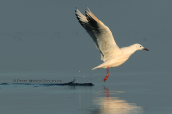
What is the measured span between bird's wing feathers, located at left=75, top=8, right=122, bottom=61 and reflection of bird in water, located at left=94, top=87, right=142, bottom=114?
5.73 m

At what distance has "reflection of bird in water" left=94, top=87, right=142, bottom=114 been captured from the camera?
1585 centimetres

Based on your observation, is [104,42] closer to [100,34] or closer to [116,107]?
[100,34]

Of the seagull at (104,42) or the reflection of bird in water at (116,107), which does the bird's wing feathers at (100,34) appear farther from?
the reflection of bird in water at (116,107)

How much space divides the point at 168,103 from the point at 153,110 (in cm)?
244

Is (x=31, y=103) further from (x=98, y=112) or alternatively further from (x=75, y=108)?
(x=98, y=112)

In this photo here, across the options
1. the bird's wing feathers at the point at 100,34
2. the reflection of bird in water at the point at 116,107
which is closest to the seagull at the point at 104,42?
the bird's wing feathers at the point at 100,34

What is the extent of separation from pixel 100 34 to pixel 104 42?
36.5 inches

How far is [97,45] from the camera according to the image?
25.9m

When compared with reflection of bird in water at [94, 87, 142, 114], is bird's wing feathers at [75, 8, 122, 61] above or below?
above

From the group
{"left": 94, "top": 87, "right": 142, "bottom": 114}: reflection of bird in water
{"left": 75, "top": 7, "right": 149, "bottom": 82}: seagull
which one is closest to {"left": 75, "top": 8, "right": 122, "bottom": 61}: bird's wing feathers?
{"left": 75, "top": 7, "right": 149, "bottom": 82}: seagull

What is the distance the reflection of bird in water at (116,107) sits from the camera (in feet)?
52.0

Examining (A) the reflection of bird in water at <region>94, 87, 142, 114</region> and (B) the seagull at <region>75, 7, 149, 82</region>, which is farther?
(B) the seagull at <region>75, 7, 149, 82</region>

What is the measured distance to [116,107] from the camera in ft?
55.7

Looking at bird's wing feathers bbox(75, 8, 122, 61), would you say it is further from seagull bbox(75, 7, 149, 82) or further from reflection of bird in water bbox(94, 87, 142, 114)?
reflection of bird in water bbox(94, 87, 142, 114)
